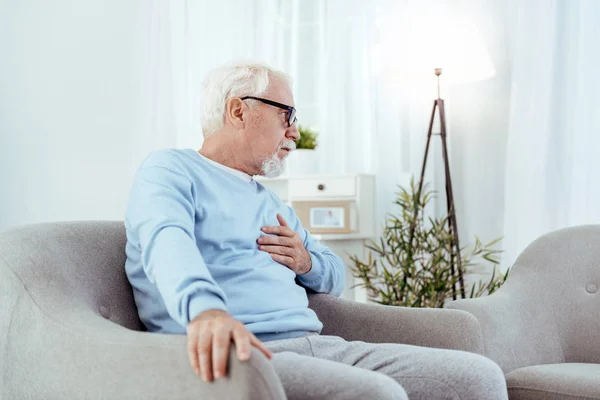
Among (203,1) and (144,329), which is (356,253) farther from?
(144,329)

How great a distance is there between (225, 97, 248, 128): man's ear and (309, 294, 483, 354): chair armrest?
482 mm

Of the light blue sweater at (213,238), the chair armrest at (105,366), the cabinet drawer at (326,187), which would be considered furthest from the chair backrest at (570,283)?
the chair armrest at (105,366)

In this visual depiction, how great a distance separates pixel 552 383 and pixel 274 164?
865 millimetres

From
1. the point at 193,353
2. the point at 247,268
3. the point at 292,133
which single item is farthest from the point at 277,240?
the point at 193,353

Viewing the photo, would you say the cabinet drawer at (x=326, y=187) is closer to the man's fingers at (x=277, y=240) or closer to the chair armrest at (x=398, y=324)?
the chair armrest at (x=398, y=324)

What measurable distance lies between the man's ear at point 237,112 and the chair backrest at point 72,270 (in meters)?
0.37

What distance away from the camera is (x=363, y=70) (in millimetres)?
3834

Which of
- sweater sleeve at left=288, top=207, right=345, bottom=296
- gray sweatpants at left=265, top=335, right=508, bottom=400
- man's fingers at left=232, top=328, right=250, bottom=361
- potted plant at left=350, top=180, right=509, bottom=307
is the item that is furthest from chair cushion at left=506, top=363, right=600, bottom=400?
potted plant at left=350, top=180, right=509, bottom=307

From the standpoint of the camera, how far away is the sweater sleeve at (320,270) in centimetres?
193

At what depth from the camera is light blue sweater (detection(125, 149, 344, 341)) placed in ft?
4.80

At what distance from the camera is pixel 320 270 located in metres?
1.94

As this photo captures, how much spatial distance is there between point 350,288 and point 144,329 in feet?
6.07

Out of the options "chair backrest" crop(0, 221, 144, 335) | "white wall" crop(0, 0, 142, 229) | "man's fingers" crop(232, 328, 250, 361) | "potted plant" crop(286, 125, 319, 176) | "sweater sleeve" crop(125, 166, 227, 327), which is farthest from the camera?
"potted plant" crop(286, 125, 319, 176)

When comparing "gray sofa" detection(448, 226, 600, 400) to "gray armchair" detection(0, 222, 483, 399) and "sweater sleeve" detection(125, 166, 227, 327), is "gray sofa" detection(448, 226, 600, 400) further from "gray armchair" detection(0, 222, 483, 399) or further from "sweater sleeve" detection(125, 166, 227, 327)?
"sweater sleeve" detection(125, 166, 227, 327)
